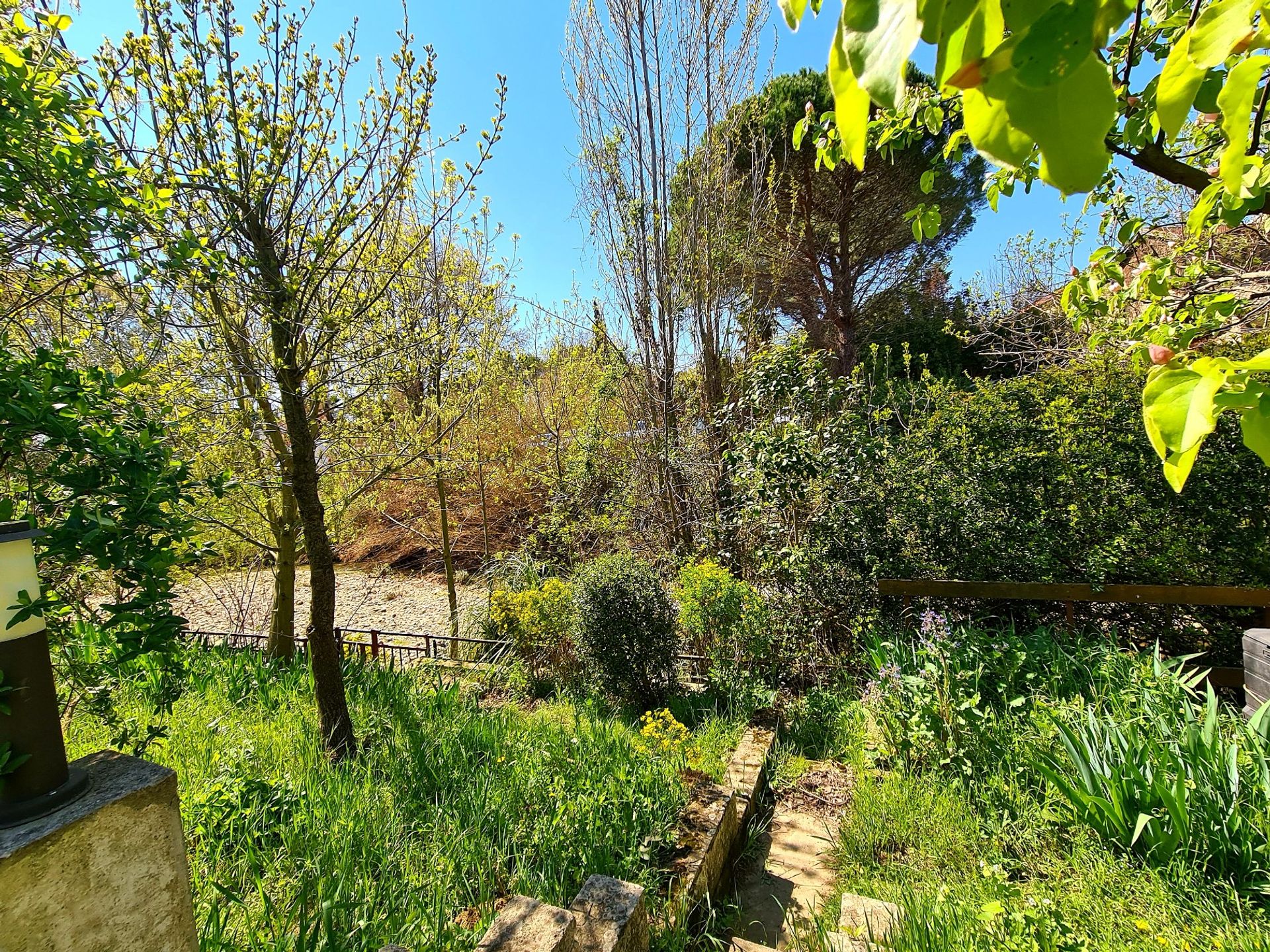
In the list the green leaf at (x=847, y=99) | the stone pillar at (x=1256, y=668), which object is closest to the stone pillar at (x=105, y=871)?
the green leaf at (x=847, y=99)

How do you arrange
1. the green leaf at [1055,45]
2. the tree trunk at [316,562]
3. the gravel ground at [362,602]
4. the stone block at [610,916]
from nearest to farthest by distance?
the green leaf at [1055,45]
the stone block at [610,916]
the tree trunk at [316,562]
the gravel ground at [362,602]

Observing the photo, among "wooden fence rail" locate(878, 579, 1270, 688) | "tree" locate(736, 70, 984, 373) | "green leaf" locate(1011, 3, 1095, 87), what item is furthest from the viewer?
"tree" locate(736, 70, 984, 373)

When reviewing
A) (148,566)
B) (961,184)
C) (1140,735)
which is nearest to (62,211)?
(148,566)

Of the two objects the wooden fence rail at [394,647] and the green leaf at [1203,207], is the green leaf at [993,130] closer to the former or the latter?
the green leaf at [1203,207]

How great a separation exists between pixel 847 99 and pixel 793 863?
328 cm

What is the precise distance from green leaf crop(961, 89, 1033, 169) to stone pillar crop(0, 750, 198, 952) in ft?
5.59

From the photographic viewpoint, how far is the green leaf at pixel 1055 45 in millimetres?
335

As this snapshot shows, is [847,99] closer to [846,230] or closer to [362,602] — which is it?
[362,602]

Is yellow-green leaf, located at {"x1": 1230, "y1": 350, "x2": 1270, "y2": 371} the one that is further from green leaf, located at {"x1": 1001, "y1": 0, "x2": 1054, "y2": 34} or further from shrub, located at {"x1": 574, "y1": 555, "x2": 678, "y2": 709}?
shrub, located at {"x1": 574, "y1": 555, "x2": 678, "y2": 709}

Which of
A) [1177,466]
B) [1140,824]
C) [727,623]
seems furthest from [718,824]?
[1177,466]

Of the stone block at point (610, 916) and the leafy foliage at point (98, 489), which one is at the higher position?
the leafy foliage at point (98, 489)

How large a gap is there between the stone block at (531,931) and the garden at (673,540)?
2 centimetres

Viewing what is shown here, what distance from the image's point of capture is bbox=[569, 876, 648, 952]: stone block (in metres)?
1.72

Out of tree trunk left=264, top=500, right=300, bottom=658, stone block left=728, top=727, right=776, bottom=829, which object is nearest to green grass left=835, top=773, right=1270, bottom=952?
stone block left=728, top=727, right=776, bottom=829
